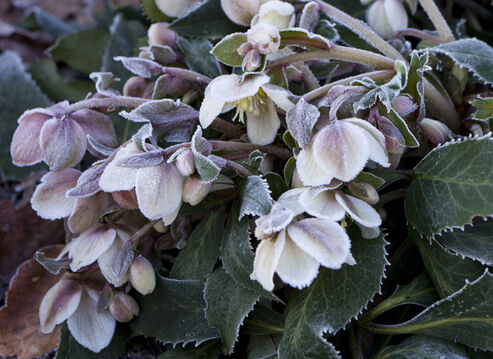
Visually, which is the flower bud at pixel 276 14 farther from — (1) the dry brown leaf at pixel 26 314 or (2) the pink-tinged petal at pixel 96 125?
(1) the dry brown leaf at pixel 26 314

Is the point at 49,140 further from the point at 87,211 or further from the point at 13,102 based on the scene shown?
the point at 13,102

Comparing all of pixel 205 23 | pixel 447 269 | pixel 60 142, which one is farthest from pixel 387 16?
pixel 60 142

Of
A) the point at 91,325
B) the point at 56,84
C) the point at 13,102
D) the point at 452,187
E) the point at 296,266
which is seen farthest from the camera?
the point at 56,84

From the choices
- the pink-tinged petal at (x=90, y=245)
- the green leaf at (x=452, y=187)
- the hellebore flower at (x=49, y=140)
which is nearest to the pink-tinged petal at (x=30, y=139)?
the hellebore flower at (x=49, y=140)

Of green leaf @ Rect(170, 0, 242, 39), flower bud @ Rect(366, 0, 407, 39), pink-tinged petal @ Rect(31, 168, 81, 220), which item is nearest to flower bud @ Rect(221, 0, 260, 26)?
A: green leaf @ Rect(170, 0, 242, 39)

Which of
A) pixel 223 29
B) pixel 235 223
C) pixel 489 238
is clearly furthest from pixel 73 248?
pixel 489 238

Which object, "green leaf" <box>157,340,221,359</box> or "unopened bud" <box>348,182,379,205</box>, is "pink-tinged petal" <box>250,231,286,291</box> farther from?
"green leaf" <box>157,340,221,359</box>
